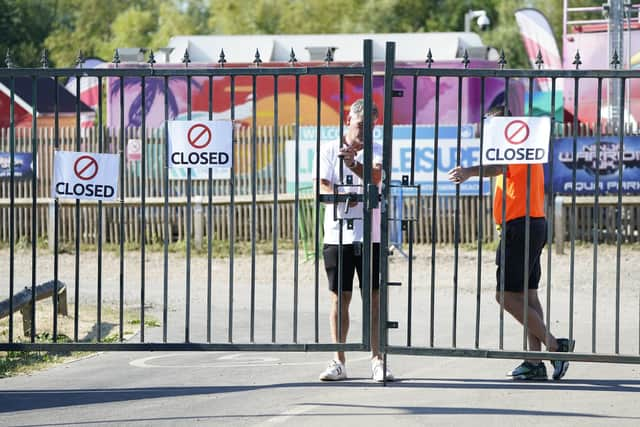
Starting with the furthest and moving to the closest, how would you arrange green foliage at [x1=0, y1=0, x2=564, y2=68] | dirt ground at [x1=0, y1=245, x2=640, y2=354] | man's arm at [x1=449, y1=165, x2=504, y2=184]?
green foliage at [x1=0, y1=0, x2=564, y2=68] → dirt ground at [x1=0, y1=245, x2=640, y2=354] → man's arm at [x1=449, y1=165, x2=504, y2=184]

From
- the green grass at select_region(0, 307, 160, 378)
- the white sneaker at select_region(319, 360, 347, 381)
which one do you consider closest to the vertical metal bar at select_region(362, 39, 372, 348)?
the white sneaker at select_region(319, 360, 347, 381)

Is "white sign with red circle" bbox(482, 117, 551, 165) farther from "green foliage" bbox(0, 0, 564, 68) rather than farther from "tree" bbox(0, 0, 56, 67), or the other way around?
"tree" bbox(0, 0, 56, 67)

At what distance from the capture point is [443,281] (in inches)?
591

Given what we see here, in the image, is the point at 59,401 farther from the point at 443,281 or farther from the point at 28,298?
the point at 443,281

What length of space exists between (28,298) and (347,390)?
153 inches

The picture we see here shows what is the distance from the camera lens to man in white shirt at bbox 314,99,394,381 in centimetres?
811

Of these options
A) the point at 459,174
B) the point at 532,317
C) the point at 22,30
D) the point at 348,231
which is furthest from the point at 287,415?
the point at 22,30

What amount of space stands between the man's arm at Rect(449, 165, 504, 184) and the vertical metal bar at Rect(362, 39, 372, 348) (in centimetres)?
61

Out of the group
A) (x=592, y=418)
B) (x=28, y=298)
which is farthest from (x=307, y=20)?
(x=592, y=418)

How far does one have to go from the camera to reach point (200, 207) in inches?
742

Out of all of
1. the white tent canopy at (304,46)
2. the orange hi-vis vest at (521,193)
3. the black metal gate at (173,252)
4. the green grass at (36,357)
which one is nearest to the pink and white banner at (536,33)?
the white tent canopy at (304,46)

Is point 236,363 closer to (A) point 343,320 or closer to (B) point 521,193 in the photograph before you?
(A) point 343,320

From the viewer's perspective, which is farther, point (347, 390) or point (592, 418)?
point (347, 390)

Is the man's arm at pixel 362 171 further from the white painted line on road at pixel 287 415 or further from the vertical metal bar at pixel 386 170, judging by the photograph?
the white painted line on road at pixel 287 415
